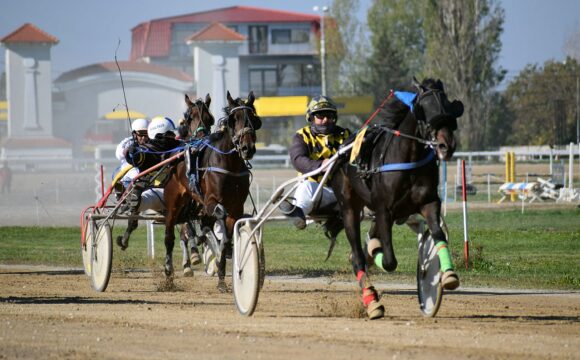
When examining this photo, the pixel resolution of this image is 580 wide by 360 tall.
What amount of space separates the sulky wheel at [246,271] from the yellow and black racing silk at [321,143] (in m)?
1.11

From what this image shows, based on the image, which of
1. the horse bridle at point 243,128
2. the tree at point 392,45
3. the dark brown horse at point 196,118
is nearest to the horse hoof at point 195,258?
the dark brown horse at point 196,118

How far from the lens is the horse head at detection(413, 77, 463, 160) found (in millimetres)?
9719

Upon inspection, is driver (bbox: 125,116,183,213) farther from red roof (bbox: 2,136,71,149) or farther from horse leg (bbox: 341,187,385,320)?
red roof (bbox: 2,136,71,149)

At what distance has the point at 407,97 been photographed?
10375 millimetres

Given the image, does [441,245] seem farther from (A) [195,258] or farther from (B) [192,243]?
(B) [192,243]

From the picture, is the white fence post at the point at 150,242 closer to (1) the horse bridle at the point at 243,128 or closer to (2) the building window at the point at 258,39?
(1) the horse bridle at the point at 243,128

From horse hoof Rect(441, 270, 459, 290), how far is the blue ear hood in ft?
5.39

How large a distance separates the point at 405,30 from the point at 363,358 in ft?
228

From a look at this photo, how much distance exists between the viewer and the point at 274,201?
38.4 ft

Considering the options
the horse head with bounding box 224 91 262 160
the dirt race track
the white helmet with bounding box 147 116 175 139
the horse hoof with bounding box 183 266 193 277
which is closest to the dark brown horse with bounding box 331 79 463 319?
the dirt race track

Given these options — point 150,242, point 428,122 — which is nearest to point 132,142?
point 150,242

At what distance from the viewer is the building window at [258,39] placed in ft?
256

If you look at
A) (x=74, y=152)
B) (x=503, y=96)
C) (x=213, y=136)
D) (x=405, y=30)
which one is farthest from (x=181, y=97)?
(x=213, y=136)

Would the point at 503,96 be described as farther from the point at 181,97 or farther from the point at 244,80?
the point at 181,97
